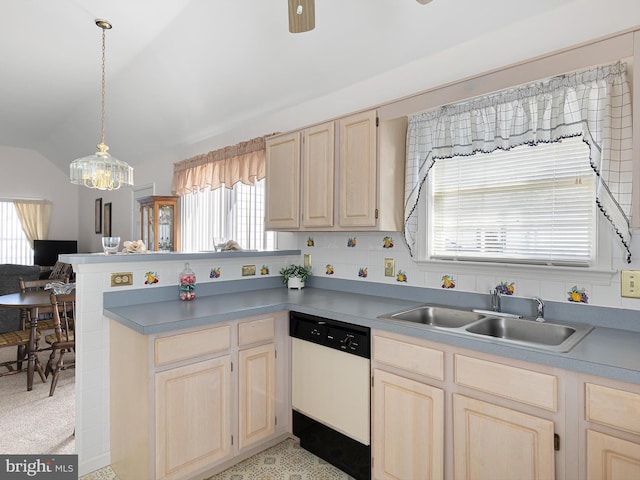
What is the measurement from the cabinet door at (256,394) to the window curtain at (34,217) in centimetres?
733

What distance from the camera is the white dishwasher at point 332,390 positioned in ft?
6.68

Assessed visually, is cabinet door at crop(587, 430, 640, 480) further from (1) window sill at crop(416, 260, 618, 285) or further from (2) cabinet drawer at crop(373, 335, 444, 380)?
(1) window sill at crop(416, 260, 618, 285)

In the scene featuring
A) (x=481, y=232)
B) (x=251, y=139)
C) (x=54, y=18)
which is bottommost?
(x=481, y=232)

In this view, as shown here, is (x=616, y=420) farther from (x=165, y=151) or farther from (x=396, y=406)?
(x=165, y=151)

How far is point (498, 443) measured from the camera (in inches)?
60.9

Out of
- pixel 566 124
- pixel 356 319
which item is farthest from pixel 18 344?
pixel 566 124

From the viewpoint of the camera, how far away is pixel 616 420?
4.22 feet

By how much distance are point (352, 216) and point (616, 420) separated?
64.0 inches

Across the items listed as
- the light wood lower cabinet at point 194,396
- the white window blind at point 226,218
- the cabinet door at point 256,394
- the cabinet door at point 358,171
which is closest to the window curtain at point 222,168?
the white window blind at point 226,218

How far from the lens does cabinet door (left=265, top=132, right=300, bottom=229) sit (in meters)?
2.84

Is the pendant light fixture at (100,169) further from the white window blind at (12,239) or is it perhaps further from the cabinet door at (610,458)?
the white window blind at (12,239)

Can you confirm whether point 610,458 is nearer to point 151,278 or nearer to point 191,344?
point 191,344

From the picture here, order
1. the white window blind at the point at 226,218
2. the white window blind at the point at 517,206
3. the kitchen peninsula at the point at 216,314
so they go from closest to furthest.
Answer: the kitchen peninsula at the point at 216,314, the white window blind at the point at 517,206, the white window blind at the point at 226,218

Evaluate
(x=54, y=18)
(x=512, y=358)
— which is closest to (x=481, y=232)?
(x=512, y=358)
